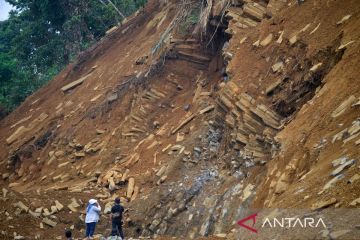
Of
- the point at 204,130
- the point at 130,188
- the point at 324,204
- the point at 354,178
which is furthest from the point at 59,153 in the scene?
the point at 354,178

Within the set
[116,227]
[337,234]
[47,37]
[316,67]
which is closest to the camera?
[337,234]

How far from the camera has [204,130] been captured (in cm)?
1402

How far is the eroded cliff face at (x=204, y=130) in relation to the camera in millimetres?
9074

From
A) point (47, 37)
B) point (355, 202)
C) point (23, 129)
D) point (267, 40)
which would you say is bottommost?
point (355, 202)

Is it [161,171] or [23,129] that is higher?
[23,129]

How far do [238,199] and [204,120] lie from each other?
4.42 m

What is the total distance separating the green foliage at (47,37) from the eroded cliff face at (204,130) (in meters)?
5.54

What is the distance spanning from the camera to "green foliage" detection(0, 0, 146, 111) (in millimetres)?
26234

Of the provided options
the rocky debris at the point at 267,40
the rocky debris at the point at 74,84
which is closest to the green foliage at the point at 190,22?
the rocky debris at the point at 267,40

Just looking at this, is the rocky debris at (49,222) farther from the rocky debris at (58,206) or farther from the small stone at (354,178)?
the small stone at (354,178)

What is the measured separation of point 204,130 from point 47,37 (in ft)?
57.6

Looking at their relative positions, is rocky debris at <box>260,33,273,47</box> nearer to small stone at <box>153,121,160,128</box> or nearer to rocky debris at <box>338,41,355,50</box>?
rocky debris at <box>338,41,355,50</box>

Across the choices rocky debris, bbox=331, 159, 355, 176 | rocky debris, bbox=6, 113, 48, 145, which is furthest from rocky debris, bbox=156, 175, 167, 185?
rocky debris, bbox=6, 113, 48, 145

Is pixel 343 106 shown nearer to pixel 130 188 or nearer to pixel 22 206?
pixel 130 188
